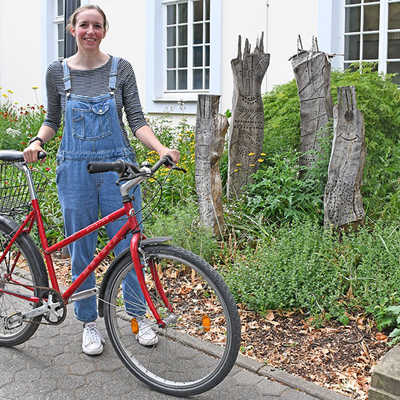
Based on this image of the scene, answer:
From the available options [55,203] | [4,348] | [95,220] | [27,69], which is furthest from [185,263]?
[27,69]

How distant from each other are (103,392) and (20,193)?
133cm

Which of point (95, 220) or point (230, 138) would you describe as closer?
point (95, 220)

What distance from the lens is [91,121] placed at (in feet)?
10.8

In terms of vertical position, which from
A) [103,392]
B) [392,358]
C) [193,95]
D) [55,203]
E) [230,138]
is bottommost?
[103,392]

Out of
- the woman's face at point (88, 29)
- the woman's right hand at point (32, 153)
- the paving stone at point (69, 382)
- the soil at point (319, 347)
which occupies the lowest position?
the paving stone at point (69, 382)

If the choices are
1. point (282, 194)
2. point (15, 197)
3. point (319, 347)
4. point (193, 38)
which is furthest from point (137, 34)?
point (319, 347)

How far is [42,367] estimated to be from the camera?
11.3 feet

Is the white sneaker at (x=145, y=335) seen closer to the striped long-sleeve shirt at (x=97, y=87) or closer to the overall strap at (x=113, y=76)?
the striped long-sleeve shirt at (x=97, y=87)

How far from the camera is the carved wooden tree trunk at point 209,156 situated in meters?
5.20

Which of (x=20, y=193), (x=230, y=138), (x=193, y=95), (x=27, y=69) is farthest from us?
(x=27, y=69)

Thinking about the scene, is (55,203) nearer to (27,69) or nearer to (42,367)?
(42,367)

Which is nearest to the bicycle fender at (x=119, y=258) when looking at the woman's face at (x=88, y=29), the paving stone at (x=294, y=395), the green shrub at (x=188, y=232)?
the paving stone at (x=294, y=395)

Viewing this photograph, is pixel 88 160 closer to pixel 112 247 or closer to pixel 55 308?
pixel 112 247

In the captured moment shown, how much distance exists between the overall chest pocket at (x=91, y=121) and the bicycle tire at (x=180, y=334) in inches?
29.0
